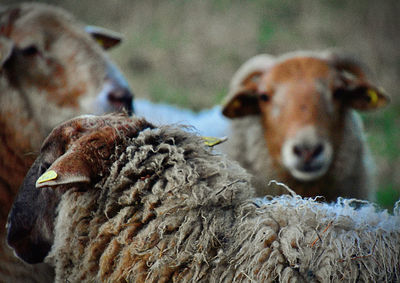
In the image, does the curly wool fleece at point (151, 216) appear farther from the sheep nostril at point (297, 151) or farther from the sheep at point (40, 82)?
the sheep nostril at point (297, 151)

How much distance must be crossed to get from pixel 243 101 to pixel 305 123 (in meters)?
0.73

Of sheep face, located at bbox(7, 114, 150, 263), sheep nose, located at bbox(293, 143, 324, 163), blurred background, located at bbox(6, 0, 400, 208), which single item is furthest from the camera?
blurred background, located at bbox(6, 0, 400, 208)

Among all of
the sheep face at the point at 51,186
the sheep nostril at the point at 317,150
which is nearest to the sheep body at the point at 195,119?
the sheep nostril at the point at 317,150

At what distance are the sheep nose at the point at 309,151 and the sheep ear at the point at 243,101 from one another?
724mm

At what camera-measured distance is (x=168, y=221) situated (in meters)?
1.63

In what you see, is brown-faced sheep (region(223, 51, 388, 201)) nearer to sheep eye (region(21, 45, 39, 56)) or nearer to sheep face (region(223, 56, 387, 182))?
sheep face (region(223, 56, 387, 182))

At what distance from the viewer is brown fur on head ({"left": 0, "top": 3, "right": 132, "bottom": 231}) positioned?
284 centimetres

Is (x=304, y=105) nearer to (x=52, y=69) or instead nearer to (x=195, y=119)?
(x=195, y=119)

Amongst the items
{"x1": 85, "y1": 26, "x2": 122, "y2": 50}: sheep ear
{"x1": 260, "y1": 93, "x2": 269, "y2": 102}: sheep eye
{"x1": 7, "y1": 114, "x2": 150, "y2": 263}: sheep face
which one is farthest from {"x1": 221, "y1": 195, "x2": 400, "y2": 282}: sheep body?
{"x1": 85, "y1": 26, "x2": 122, "y2": 50}: sheep ear

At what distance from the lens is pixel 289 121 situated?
11.6 feet

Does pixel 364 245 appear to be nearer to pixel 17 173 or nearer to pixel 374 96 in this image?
pixel 17 173

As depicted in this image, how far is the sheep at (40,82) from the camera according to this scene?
282cm

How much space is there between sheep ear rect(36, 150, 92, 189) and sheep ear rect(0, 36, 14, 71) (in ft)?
4.97

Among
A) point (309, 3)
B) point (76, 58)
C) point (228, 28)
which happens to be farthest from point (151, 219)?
point (309, 3)
